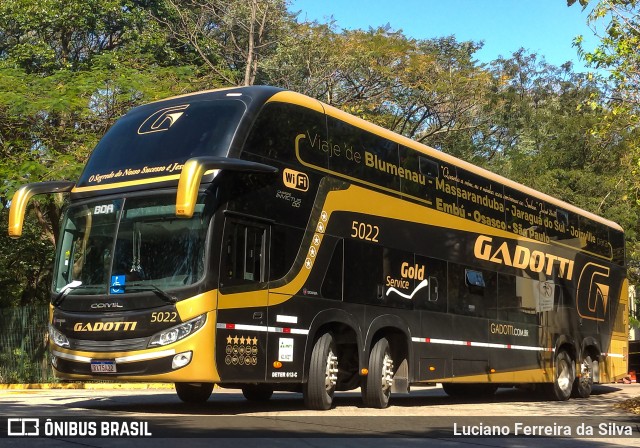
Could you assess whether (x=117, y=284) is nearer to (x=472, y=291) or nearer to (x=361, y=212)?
(x=361, y=212)

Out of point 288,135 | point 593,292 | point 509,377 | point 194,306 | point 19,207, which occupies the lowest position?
point 509,377

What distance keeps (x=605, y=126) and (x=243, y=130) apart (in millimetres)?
7970

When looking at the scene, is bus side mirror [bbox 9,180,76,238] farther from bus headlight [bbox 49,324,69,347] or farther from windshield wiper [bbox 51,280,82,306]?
bus headlight [bbox 49,324,69,347]

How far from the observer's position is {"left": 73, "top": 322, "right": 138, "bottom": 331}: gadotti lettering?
35.3 feet

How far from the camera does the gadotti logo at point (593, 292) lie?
20.2m

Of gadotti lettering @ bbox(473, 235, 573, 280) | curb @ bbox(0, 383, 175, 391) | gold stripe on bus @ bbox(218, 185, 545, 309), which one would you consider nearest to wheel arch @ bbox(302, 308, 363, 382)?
gold stripe on bus @ bbox(218, 185, 545, 309)

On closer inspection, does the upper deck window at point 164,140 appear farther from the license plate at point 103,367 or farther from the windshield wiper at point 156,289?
the license plate at point 103,367

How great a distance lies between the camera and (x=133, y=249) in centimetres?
1105

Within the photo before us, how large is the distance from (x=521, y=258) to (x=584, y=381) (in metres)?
4.13

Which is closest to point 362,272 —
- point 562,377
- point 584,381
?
point 562,377

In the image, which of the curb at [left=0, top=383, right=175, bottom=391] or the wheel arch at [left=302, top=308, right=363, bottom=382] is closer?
the wheel arch at [left=302, top=308, right=363, bottom=382]

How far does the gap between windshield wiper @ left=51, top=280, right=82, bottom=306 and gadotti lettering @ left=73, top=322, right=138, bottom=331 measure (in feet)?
1.67

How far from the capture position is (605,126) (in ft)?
53.0

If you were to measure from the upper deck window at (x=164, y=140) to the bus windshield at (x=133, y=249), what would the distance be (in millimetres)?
468
